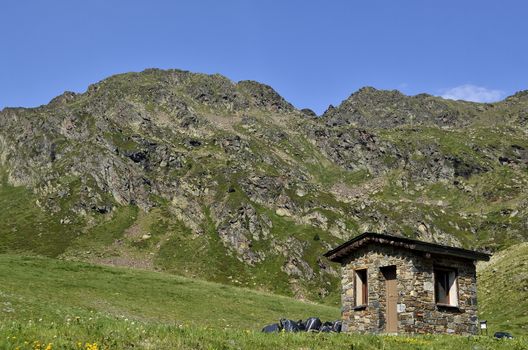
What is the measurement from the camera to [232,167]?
586 ft

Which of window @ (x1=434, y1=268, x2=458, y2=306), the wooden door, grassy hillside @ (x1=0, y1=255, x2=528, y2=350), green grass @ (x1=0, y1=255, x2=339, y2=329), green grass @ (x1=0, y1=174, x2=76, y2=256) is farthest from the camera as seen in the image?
green grass @ (x1=0, y1=174, x2=76, y2=256)

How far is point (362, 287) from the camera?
36.9 meters

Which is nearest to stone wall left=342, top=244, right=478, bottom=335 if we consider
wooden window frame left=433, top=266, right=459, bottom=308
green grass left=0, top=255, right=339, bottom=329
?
wooden window frame left=433, top=266, right=459, bottom=308

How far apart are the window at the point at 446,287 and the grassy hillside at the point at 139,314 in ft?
29.7

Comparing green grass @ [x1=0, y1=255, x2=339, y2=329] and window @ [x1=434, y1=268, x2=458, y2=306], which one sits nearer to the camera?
window @ [x1=434, y1=268, x2=458, y2=306]

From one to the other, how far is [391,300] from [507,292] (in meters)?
38.1

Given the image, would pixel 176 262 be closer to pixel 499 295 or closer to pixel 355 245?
pixel 499 295

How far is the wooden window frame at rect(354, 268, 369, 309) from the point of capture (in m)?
36.3

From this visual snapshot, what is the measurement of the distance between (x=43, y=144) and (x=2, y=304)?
6211 inches

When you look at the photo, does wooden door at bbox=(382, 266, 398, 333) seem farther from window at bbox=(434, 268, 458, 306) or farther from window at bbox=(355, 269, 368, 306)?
window at bbox=(434, 268, 458, 306)

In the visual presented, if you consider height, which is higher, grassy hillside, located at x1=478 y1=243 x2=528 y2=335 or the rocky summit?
the rocky summit

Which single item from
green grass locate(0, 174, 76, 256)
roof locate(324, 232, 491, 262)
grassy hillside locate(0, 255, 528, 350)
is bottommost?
grassy hillside locate(0, 255, 528, 350)

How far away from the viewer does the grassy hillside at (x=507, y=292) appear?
5250 centimetres

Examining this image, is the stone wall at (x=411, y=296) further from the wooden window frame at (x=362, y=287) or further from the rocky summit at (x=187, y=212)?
the rocky summit at (x=187, y=212)
